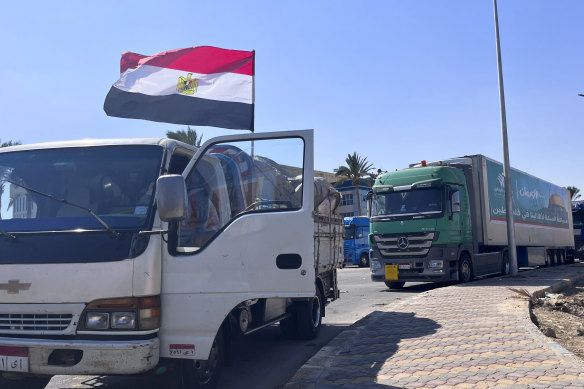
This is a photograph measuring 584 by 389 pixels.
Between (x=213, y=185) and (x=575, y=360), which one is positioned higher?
(x=213, y=185)

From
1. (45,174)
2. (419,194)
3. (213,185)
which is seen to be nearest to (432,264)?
(419,194)

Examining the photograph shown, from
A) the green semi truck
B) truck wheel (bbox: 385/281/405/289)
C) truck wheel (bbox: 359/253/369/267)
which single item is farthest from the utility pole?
truck wheel (bbox: 359/253/369/267)

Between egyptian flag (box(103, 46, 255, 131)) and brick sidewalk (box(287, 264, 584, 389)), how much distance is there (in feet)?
12.7

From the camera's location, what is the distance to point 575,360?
5477 millimetres

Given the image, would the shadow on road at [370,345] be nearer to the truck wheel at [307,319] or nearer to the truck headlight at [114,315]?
the truck wheel at [307,319]

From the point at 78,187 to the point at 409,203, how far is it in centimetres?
1133

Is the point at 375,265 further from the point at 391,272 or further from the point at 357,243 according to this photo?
the point at 357,243

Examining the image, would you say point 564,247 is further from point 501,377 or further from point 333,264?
point 501,377

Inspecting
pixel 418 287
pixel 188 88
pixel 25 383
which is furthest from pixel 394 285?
pixel 25 383

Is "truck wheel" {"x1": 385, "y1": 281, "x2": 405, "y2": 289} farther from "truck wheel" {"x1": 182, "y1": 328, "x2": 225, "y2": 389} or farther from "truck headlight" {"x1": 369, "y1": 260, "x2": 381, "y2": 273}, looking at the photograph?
"truck wheel" {"x1": 182, "y1": 328, "x2": 225, "y2": 389}

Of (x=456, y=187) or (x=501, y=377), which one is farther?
(x=456, y=187)

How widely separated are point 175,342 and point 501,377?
2.94 m

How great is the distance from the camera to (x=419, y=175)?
15047 millimetres

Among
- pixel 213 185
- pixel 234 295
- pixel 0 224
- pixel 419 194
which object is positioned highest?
pixel 419 194
